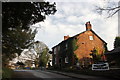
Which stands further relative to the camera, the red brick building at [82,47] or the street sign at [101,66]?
the red brick building at [82,47]

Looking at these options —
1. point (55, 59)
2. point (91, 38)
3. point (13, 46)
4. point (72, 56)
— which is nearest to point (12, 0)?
point (13, 46)

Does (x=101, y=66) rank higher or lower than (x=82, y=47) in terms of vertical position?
lower

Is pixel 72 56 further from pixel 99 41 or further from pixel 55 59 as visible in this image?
pixel 55 59

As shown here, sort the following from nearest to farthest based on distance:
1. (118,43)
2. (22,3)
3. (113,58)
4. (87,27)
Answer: (22,3) < (113,58) < (87,27) < (118,43)

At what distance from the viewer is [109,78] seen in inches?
679

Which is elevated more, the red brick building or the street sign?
the red brick building

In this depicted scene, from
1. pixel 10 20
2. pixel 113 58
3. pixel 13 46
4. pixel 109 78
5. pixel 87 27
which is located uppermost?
pixel 87 27

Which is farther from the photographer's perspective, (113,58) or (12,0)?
(113,58)

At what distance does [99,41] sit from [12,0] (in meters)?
34.4

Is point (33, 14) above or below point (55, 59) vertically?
above

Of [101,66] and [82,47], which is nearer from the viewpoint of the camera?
[101,66]

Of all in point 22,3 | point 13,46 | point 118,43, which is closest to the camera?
point 22,3

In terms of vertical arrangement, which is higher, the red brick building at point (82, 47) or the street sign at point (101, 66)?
the red brick building at point (82, 47)

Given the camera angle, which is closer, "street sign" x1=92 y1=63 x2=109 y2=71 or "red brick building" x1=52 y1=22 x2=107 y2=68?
"street sign" x1=92 y1=63 x2=109 y2=71
